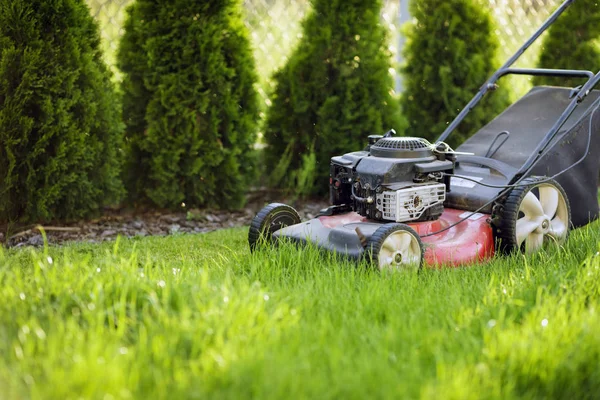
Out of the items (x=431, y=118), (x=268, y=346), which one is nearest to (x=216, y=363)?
(x=268, y=346)

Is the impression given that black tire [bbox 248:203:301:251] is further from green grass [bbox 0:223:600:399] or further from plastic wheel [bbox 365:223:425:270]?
plastic wheel [bbox 365:223:425:270]

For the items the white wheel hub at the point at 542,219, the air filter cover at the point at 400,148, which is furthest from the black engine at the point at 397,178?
the white wheel hub at the point at 542,219

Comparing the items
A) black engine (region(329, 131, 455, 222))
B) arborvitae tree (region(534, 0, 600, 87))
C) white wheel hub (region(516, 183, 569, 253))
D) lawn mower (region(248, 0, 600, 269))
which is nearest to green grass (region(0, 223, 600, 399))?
lawn mower (region(248, 0, 600, 269))

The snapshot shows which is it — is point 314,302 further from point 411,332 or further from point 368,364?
point 368,364

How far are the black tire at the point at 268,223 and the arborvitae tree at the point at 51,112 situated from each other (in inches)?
61.9

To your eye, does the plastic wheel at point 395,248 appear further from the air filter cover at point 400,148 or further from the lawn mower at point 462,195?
the air filter cover at point 400,148

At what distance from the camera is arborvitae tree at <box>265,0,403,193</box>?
6281 millimetres

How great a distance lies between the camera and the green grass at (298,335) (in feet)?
7.86

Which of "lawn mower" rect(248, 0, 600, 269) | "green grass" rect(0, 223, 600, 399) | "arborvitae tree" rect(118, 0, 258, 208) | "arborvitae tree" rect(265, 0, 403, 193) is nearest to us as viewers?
"green grass" rect(0, 223, 600, 399)

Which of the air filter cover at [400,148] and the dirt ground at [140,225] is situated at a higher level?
the air filter cover at [400,148]

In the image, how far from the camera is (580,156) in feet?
15.6

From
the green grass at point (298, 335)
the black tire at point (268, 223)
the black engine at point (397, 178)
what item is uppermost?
the black engine at point (397, 178)

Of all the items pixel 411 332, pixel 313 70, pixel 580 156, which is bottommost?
pixel 411 332

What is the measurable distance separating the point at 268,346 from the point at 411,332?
1.93 feet
